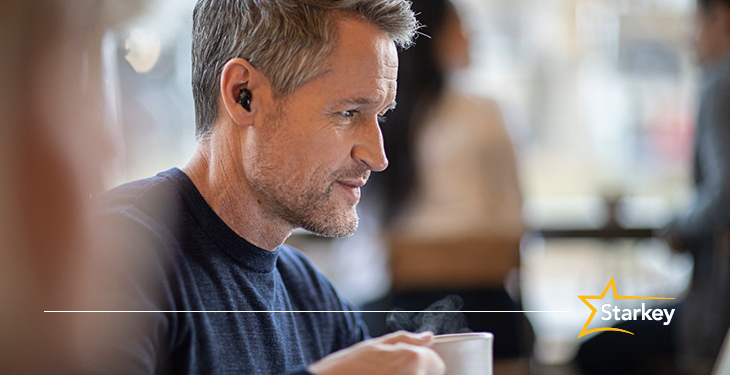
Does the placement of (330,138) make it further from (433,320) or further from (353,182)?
(433,320)

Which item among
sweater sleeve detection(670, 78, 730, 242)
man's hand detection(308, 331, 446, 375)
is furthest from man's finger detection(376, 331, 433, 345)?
sweater sleeve detection(670, 78, 730, 242)

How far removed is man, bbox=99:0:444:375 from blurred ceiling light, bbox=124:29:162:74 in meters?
0.04

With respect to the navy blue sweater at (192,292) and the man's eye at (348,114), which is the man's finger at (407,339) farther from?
the man's eye at (348,114)

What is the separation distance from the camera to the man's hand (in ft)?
1.31

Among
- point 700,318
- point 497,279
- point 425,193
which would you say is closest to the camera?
point 497,279

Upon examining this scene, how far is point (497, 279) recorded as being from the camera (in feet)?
2.28

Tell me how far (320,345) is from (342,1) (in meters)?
0.32

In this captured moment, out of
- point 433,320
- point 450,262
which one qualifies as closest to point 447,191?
point 450,262

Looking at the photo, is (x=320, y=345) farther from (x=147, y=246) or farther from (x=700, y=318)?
(x=700, y=318)

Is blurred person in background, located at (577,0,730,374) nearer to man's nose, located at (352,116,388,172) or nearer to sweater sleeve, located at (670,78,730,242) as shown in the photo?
sweater sleeve, located at (670,78,730,242)

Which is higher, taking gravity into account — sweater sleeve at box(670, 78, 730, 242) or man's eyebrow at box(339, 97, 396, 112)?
man's eyebrow at box(339, 97, 396, 112)

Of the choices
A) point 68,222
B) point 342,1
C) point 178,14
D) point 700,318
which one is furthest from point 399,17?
point 700,318

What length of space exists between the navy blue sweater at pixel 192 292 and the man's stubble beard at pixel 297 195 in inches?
1.7

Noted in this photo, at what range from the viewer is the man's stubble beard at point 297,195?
48 centimetres
